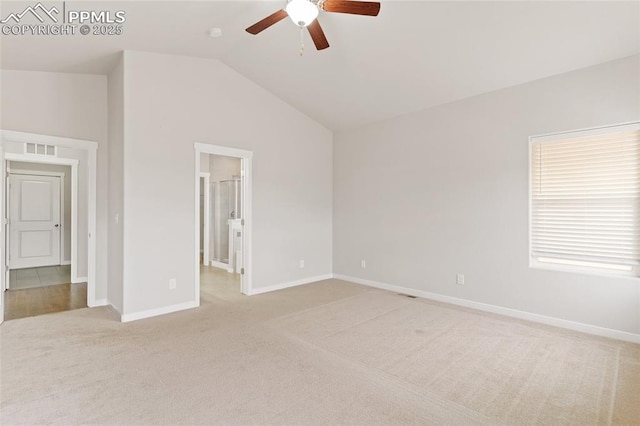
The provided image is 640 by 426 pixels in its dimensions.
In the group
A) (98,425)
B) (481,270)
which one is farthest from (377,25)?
(98,425)

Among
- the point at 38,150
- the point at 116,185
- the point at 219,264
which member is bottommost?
the point at 219,264

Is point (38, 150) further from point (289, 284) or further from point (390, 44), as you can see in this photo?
point (390, 44)

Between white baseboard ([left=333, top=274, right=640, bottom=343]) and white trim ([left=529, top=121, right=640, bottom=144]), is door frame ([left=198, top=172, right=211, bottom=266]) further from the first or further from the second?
white trim ([left=529, top=121, right=640, bottom=144])

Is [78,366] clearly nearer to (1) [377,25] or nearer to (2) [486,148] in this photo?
(1) [377,25]

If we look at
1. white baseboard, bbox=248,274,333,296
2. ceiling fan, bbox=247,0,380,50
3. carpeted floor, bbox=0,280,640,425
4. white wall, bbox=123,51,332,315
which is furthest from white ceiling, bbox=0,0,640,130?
white baseboard, bbox=248,274,333,296

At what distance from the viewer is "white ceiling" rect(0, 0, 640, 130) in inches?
113

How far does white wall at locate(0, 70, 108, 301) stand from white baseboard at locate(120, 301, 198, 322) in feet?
3.22

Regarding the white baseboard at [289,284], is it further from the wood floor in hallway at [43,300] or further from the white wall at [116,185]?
the wood floor in hallway at [43,300]

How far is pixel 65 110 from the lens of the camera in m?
4.00

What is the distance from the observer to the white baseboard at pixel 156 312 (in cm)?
370

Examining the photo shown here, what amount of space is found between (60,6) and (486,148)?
4.58 meters

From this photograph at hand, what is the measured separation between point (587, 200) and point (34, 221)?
972cm

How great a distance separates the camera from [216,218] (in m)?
7.28

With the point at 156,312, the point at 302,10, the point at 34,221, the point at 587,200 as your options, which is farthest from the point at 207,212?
the point at 587,200
